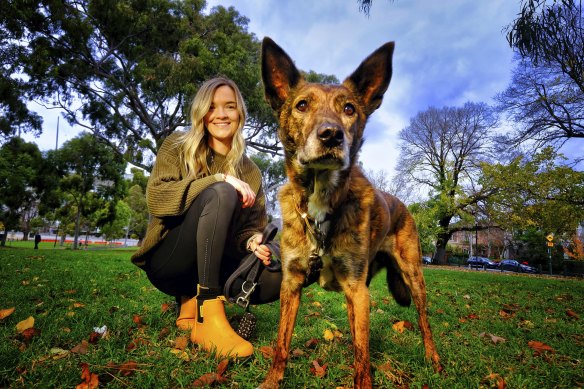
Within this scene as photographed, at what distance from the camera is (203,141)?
3283 millimetres

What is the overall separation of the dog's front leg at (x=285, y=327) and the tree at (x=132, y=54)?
1442cm

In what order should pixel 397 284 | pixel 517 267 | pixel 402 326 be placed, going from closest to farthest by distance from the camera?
1. pixel 397 284
2. pixel 402 326
3. pixel 517 267

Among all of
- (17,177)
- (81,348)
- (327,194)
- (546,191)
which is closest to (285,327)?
Answer: (327,194)

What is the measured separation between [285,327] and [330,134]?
1329 mm

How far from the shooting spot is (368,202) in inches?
100

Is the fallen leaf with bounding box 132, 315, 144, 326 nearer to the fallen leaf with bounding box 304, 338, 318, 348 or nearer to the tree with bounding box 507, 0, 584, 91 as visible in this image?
the fallen leaf with bounding box 304, 338, 318, 348

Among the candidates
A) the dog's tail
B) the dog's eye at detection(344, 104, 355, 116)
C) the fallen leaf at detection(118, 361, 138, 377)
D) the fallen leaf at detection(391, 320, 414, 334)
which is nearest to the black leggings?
the fallen leaf at detection(118, 361, 138, 377)

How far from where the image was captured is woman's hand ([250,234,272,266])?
110 inches

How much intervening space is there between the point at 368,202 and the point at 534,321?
4009mm

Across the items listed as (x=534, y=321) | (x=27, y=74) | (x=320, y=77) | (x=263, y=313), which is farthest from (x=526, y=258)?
(x=27, y=74)

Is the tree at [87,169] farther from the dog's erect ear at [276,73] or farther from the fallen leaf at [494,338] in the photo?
the fallen leaf at [494,338]

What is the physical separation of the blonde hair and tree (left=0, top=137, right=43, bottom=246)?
22645 millimetres

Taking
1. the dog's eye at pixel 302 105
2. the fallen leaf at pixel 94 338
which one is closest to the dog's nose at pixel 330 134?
the dog's eye at pixel 302 105

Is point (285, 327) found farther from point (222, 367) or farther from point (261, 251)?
point (261, 251)
